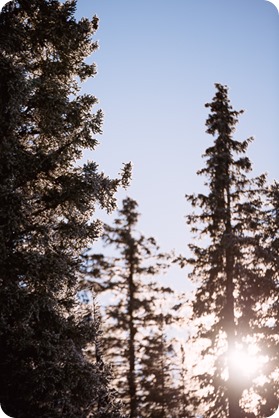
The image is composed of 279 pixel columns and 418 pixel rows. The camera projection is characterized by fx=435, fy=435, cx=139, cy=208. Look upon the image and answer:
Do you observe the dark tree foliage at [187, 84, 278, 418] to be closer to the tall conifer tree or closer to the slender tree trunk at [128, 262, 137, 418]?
the tall conifer tree

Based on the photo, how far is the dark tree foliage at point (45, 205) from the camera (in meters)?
6.30

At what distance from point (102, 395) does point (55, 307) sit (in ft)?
6.21

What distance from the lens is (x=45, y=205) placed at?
23.3 ft

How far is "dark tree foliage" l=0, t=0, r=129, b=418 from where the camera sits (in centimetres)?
630

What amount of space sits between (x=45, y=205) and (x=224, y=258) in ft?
26.4

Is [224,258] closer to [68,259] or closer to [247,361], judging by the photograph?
[247,361]

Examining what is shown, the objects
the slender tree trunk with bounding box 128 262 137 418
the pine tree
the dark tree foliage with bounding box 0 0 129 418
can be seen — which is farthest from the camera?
the slender tree trunk with bounding box 128 262 137 418

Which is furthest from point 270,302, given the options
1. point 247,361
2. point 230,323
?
point 247,361

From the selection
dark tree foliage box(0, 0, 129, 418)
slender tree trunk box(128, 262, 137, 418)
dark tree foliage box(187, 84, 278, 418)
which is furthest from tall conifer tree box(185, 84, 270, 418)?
dark tree foliage box(0, 0, 129, 418)

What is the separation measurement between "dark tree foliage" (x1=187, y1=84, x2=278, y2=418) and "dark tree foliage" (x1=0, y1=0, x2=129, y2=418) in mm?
6707

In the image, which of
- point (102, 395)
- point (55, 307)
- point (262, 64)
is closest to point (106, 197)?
point (55, 307)

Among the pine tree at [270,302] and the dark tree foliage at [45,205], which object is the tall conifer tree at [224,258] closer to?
the pine tree at [270,302]

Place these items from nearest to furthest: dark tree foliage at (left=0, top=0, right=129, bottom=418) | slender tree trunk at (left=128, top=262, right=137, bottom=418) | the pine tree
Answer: dark tree foliage at (left=0, top=0, right=129, bottom=418), the pine tree, slender tree trunk at (left=128, top=262, right=137, bottom=418)

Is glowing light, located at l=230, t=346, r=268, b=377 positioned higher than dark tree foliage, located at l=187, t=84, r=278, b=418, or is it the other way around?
dark tree foliage, located at l=187, t=84, r=278, b=418
